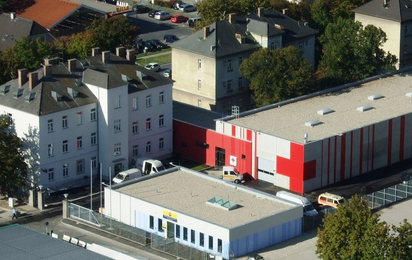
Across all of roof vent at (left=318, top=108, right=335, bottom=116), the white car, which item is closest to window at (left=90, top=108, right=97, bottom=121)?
roof vent at (left=318, top=108, right=335, bottom=116)

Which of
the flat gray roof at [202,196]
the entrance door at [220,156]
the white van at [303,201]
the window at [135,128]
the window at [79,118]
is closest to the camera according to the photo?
the flat gray roof at [202,196]

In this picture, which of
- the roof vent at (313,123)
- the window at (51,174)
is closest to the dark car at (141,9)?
the roof vent at (313,123)

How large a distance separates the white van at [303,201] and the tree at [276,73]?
16.8 m

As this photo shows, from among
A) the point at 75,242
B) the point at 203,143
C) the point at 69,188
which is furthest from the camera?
the point at 203,143

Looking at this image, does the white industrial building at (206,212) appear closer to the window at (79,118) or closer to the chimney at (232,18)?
the window at (79,118)

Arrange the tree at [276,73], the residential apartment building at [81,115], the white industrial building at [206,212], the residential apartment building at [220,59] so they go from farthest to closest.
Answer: the residential apartment building at [220,59] → the tree at [276,73] → the residential apartment building at [81,115] → the white industrial building at [206,212]

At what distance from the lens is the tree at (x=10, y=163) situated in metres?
82.2

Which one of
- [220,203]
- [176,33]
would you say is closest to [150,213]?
[220,203]

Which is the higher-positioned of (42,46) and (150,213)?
(42,46)

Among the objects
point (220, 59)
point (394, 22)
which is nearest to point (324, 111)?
point (220, 59)

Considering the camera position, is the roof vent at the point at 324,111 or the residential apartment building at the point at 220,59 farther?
the residential apartment building at the point at 220,59

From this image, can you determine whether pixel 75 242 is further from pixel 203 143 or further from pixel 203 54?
pixel 203 54

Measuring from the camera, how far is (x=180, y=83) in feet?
347

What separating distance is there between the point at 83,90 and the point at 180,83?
19551 millimetres
